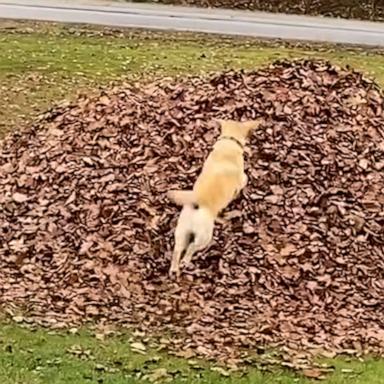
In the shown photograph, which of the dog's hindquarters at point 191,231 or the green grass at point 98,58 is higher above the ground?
the dog's hindquarters at point 191,231

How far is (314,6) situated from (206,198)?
19.5 m

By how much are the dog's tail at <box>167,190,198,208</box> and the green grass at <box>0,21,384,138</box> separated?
5.51 metres

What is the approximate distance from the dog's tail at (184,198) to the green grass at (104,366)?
3.96 feet

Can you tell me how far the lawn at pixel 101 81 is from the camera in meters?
6.75

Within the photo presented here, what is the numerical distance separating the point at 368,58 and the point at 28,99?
7886 millimetres

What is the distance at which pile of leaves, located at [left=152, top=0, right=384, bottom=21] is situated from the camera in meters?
26.2

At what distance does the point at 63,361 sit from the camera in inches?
269

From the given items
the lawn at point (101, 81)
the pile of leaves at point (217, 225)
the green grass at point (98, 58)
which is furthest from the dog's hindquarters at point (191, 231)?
the green grass at point (98, 58)

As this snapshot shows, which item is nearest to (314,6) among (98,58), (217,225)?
(98,58)

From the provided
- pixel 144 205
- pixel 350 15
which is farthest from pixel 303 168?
pixel 350 15

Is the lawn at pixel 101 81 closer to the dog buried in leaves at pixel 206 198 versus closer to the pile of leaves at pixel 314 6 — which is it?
the dog buried in leaves at pixel 206 198

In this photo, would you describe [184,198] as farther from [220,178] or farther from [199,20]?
[199,20]

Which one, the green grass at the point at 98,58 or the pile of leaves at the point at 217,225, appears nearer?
the pile of leaves at the point at 217,225

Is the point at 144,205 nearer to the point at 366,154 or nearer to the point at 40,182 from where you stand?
the point at 40,182
